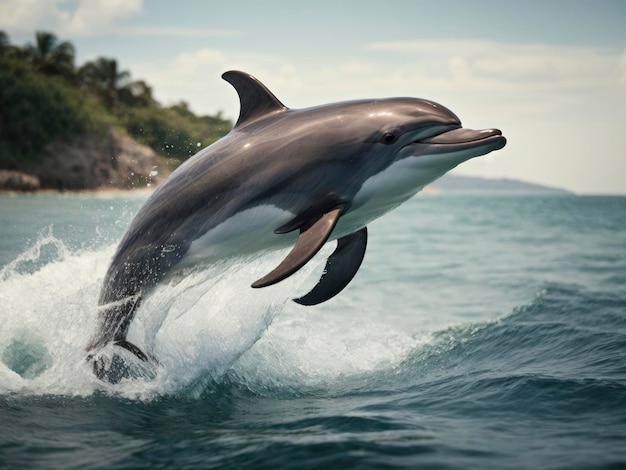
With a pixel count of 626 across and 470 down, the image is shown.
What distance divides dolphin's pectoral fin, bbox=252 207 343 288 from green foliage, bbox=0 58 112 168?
68529mm

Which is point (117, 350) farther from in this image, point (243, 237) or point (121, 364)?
point (243, 237)

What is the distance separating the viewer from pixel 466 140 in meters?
5.56

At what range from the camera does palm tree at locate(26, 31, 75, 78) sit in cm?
7700

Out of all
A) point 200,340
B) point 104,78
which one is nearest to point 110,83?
point 104,78

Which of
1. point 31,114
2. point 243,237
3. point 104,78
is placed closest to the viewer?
point 243,237

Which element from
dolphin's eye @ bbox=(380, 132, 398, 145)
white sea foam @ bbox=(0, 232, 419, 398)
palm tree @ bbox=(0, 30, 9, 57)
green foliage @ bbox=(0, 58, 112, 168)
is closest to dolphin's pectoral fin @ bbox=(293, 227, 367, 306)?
white sea foam @ bbox=(0, 232, 419, 398)

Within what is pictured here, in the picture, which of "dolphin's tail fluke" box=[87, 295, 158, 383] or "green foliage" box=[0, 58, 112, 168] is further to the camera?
"green foliage" box=[0, 58, 112, 168]

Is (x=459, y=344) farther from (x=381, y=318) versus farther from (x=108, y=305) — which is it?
(x=108, y=305)

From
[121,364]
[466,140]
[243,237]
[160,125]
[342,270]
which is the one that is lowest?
[121,364]

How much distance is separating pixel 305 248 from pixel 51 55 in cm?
8049

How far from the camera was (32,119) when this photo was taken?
6831 centimetres

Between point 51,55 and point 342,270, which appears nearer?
point 342,270

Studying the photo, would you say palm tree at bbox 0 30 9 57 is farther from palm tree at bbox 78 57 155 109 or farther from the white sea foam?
the white sea foam

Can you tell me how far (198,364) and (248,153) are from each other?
91.4 inches
